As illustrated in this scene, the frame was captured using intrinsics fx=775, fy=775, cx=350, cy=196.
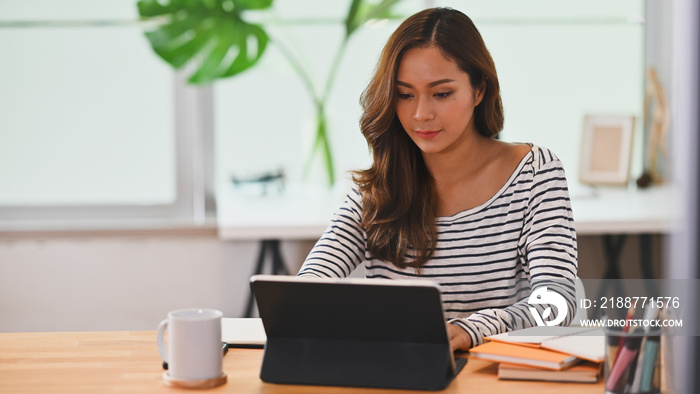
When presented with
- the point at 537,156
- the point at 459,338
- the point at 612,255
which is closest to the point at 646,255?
the point at 612,255

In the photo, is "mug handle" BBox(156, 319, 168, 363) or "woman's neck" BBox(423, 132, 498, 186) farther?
"woman's neck" BBox(423, 132, 498, 186)

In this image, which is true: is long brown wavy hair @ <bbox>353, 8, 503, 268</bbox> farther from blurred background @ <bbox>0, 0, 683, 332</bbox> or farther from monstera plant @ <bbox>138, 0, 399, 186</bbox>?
monstera plant @ <bbox>138, 0, 399, 186</bbox>

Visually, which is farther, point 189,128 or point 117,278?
point 189,128

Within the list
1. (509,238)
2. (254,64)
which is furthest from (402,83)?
(254,64)

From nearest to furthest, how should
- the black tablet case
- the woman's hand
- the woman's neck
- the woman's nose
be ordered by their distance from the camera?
the black tablet case < the woman's hand < the woman's nose < the woman's neck

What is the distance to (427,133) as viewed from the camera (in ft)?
4.86

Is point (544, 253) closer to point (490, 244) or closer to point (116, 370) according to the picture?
point (490, 244)

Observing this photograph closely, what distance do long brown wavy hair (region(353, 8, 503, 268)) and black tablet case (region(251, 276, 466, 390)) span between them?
486mm

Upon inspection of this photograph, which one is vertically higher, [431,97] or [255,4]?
[255,4]

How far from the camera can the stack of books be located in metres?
1.01

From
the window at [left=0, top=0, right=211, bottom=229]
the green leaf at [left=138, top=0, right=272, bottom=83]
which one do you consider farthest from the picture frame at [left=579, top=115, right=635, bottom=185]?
the window at [left=0, top=0, right=211, bottom=229]

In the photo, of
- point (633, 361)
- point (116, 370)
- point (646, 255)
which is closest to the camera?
point (633, 361)

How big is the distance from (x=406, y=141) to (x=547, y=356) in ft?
2.16

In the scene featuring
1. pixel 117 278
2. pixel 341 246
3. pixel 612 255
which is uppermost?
pixel 341 246
